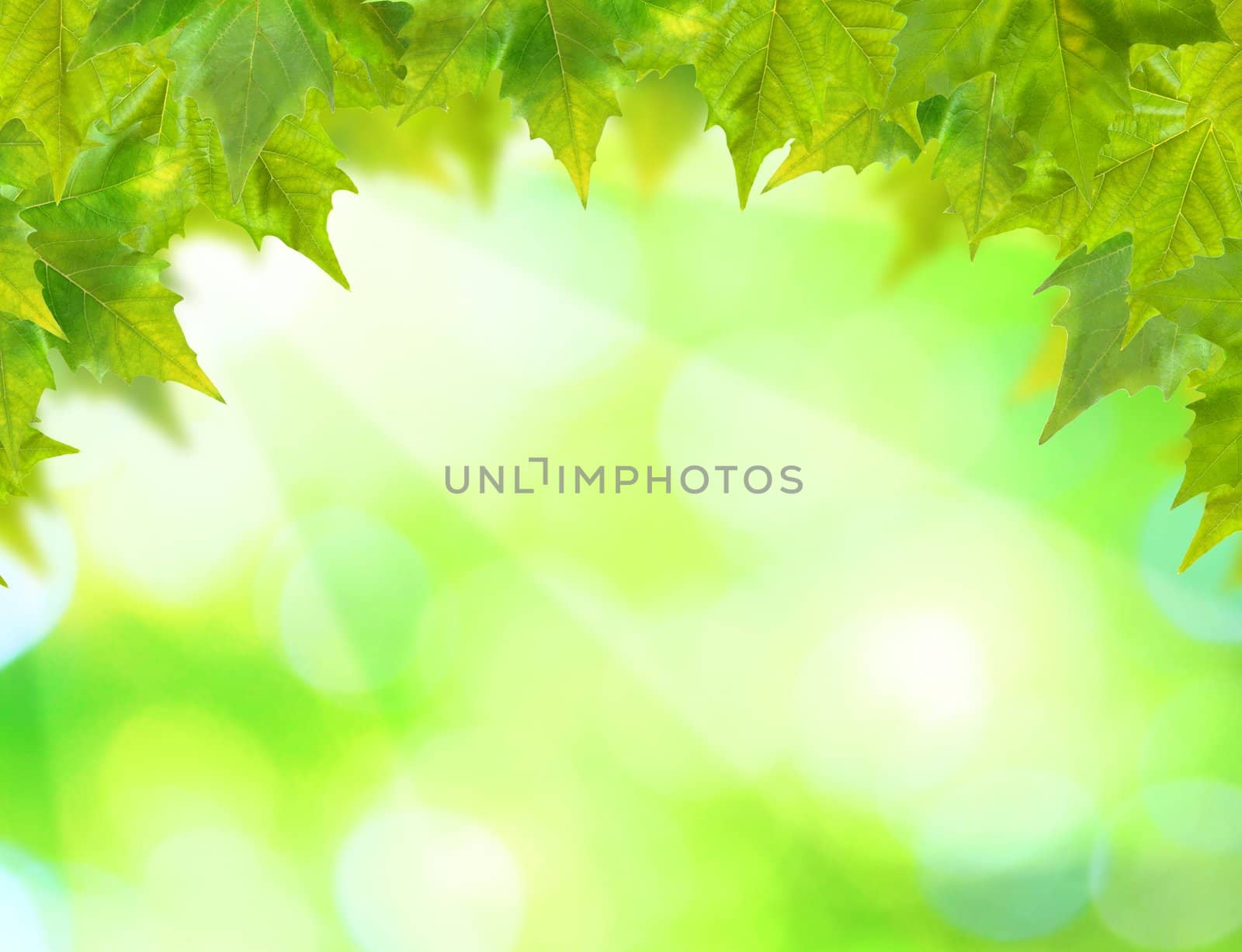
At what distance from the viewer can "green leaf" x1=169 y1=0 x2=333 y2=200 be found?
392mm

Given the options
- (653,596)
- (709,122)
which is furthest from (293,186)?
(653,596)

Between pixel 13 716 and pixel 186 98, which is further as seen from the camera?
pixel 13 716

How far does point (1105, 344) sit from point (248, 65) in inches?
20.1

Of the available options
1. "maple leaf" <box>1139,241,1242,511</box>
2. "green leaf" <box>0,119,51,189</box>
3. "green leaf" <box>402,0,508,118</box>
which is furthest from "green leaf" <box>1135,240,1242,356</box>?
"green leaf" <box>0,119,51,189</box>

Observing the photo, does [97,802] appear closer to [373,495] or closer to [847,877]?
[373,495]

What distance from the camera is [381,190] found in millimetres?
1450

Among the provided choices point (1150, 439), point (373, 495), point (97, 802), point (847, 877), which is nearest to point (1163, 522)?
point (1150, 439)

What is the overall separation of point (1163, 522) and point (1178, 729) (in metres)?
0.34

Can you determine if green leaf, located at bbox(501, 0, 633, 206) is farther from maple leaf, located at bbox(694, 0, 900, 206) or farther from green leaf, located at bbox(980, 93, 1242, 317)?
green leaf, located at bbox(980, 93, 1242, 317)

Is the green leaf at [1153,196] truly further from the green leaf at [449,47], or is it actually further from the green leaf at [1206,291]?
the green leaf at [449,47]

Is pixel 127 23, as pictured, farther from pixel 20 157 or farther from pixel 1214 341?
pixel 1214 341

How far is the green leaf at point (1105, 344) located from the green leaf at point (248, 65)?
1.44 ft

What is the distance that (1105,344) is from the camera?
0.58 metres

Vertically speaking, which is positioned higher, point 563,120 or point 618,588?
point 618,588
